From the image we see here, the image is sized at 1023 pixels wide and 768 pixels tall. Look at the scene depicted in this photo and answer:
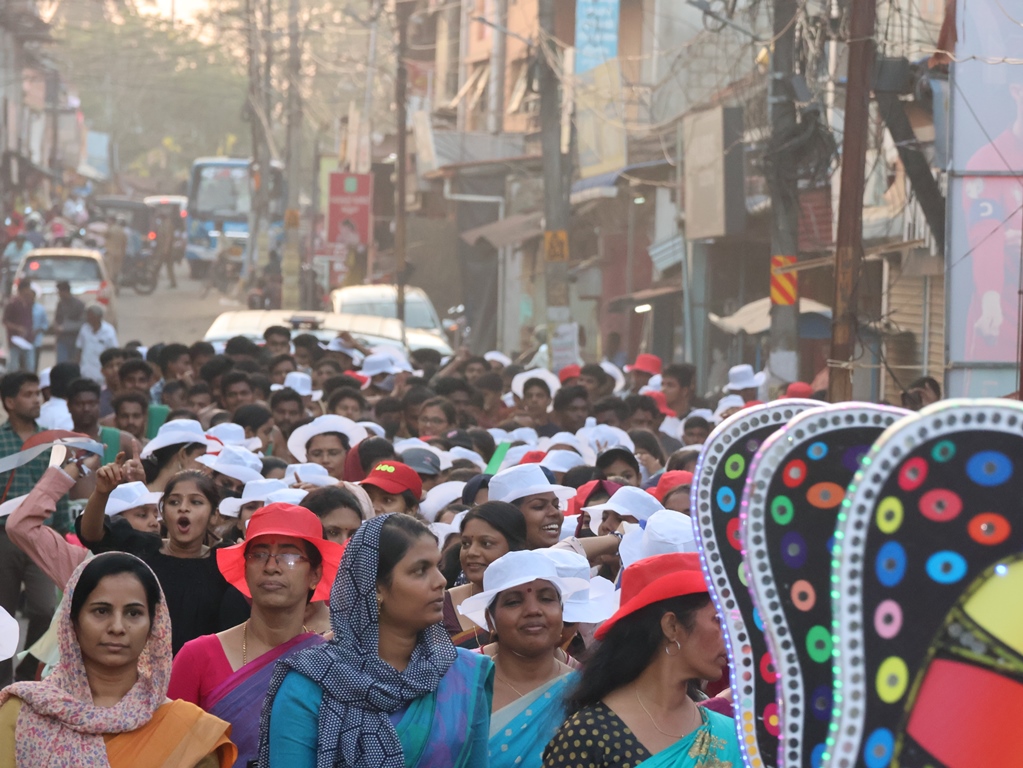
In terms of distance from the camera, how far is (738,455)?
9.32 feet

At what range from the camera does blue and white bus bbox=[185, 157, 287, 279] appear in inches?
2036

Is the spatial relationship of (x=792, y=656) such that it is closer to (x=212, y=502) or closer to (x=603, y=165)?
(x=212, y=502)

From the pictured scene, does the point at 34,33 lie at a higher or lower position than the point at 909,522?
higher

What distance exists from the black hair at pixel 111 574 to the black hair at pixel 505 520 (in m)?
1.56

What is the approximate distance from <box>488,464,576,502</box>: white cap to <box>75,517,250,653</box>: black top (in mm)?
1155

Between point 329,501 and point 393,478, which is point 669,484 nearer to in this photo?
point 393,478

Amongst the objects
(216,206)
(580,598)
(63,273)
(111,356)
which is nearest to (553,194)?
(111,356)

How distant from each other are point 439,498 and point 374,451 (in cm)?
84

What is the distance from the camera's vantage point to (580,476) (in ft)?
26.1

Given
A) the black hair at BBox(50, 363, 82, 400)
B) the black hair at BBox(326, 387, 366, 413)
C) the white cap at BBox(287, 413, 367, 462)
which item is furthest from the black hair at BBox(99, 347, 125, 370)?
the white cap at BBox(287, 413, 367, 462)

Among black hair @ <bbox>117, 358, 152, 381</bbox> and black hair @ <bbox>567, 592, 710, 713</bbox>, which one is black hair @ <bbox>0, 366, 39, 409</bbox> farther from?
black hair @ <bbox>567, 592, 710, 713</bbox>

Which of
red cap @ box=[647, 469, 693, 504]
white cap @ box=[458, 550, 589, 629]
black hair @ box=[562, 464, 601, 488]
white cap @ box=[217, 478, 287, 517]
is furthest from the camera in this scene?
black hair @ box=[562, 464, 601, 488]

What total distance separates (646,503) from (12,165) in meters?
53.3

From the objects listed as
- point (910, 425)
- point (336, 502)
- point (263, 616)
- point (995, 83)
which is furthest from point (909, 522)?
point (995, 83)
